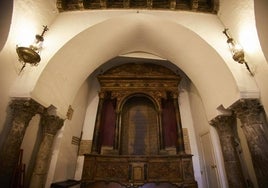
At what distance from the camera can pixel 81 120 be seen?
15.9ft

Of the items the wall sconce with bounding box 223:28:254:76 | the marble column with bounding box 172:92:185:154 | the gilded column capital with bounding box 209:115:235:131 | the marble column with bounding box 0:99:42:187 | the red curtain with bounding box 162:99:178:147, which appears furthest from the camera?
the red curtain with bounding box 162:99:178:147

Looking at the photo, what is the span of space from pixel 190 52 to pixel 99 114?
10.5ft

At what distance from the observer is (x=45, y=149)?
3.00m

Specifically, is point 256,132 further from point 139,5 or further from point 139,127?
point 139,5

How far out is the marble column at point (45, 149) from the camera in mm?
2762

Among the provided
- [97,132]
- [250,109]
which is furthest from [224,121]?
[97,132]

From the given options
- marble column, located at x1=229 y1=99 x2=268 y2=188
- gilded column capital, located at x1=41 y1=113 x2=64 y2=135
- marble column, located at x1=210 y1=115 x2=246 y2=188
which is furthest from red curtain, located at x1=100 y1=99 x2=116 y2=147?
marble column, located at x1=229 y1=99 x2=268 y2=188

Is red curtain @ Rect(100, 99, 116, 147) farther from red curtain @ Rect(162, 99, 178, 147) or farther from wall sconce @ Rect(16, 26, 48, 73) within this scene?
wall sconce @ Rect(16, 26, 48, 73)

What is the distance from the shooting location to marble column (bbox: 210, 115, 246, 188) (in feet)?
9.01

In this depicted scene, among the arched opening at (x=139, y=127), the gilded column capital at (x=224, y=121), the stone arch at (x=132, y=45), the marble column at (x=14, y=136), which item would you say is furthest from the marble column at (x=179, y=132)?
the marble column at (x=14, y=136)

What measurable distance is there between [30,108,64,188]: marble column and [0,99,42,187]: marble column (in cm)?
60

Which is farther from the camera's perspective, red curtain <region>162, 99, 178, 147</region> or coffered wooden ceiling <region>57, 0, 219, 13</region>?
red curtain <region>162, 99, 178, 147</region>

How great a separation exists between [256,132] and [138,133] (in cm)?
311

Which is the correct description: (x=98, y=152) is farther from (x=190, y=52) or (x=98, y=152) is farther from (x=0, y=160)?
(x=190, y=52)
